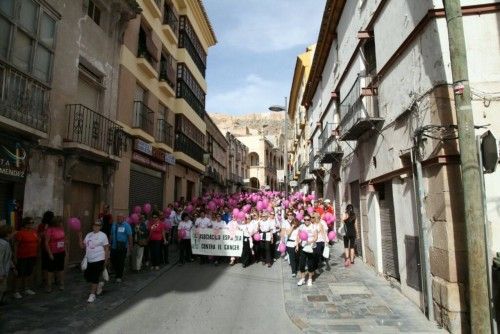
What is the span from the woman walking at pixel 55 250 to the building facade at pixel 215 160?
1711 centimetres

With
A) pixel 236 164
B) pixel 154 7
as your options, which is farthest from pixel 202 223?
pixel 236 164

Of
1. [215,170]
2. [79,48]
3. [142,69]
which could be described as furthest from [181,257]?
[215,170]

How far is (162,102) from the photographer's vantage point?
58.1 feet

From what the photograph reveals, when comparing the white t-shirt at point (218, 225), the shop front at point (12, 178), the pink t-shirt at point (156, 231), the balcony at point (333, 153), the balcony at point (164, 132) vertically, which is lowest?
the pink t-shirt at point (156, 231)

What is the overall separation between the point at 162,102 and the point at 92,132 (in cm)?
677

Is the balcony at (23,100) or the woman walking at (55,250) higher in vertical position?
the balcony at (23,100)

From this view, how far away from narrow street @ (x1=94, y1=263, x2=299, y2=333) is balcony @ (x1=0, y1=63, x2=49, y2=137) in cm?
440

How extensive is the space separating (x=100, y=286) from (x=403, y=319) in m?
5.88

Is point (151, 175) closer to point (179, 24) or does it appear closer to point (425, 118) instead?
point (179, 24)

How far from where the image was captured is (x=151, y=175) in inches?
655

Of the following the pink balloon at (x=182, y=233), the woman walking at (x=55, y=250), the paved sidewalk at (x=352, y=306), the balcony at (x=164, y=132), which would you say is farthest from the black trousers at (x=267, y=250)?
the balcony at (x=164, y=132)

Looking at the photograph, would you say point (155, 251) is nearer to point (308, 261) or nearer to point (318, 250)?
point (308, 261)

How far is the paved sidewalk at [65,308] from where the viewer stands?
6.12m

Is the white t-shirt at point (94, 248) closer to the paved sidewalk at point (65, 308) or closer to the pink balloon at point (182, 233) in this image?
the paved sidewalk at point (65, 308)
